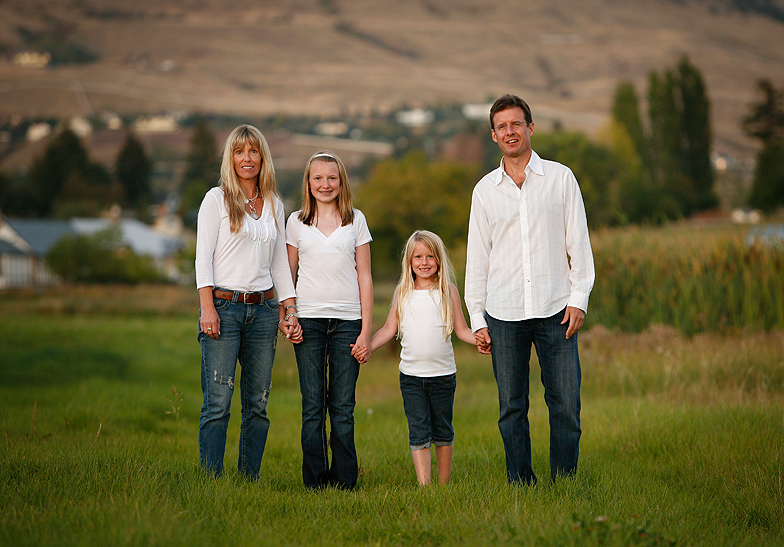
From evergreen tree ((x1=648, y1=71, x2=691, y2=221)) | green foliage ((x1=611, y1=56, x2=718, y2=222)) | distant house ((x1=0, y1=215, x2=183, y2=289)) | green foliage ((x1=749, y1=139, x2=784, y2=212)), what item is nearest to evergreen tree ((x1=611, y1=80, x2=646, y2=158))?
green foliage ((x1=611, y1=56, x2=718, y2=222))

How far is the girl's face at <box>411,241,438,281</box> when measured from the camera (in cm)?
469

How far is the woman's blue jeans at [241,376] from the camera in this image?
4434 millimetres

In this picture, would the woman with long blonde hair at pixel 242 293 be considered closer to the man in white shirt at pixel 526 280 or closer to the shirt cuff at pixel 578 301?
the man in white shirt at pixel 526 280

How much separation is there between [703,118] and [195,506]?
86330 millimetres

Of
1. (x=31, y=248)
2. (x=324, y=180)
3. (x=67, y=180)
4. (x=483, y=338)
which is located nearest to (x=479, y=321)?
(x=483, y=338)

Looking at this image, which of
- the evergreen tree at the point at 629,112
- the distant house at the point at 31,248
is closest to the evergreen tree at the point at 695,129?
the evergreen tree at the point at 629,112

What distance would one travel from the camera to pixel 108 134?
7313 inches

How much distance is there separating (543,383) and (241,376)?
1818mm

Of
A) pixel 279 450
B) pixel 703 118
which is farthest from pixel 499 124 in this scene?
pixel 703 118

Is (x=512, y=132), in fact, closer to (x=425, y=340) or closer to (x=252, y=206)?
(x=425, y=340)

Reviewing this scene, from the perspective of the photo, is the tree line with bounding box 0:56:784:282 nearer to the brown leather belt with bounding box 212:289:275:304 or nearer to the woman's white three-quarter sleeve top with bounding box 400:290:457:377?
the woman's white three-quarter sleeve top with bounding box 400:290:457:377

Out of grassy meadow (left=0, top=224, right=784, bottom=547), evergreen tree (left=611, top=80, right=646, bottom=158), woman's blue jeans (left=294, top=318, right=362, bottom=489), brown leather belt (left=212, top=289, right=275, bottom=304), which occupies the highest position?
evergreen tree (left=611, top=80, right=646, bottom=158)

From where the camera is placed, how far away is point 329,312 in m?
4.53

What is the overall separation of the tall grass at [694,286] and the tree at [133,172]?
11624cm
